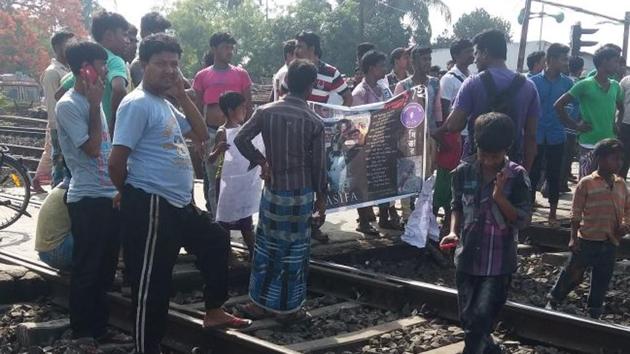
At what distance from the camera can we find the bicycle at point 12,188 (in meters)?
8.59

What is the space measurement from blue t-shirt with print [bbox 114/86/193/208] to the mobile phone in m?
0.42

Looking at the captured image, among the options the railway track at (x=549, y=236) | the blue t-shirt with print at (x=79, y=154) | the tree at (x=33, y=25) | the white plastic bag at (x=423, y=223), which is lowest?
the railway track at (x=549, y=236)

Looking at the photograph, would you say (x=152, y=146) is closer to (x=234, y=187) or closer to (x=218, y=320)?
(x=218, y=320)

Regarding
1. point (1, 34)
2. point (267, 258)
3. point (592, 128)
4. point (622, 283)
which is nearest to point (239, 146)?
point (267, 258)

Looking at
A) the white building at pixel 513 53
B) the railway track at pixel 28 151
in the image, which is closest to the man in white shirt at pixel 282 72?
the railway track at pixel 28 151

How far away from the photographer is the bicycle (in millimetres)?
8586

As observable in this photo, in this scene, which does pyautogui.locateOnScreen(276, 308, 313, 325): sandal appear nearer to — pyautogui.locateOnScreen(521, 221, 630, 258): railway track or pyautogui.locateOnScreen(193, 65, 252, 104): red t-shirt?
pyautogui.locateOnScreen(193, 65, 252, 104): red t-shirt

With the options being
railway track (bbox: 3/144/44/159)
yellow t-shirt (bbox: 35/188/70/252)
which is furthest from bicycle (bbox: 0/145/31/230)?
railway track (bbox: 3/144/44/159)

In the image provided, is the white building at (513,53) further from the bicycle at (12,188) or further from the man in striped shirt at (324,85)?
Result: the man in striped shirt at (324,85)

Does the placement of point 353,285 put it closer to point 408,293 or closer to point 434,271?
point 408,293

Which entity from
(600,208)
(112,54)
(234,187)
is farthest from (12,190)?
(600,208)

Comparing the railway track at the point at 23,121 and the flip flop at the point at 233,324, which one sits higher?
the flip flop at the point at 233,324

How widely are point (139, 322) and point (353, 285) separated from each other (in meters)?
2.28

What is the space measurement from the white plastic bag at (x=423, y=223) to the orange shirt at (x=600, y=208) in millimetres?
1962
